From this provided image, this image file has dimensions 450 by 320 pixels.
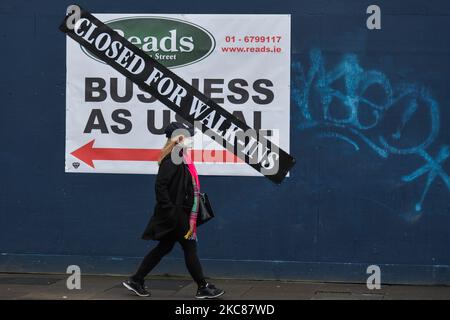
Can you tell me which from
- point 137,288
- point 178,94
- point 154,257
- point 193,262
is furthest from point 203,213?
point 178,94

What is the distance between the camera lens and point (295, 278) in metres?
10.8

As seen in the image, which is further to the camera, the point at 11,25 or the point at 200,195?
the point at 11,25

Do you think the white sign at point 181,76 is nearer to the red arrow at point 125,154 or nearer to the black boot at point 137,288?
the red arrow at point 125,154

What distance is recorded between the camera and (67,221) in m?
11.1

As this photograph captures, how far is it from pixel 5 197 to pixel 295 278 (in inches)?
153

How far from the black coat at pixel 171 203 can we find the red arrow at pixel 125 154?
1.35 m

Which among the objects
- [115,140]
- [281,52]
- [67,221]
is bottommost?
[67,221]

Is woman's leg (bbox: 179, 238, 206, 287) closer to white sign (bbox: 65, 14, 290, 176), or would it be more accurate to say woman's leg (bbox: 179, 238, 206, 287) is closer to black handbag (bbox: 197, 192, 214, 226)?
black handbag (bbox: 197, 192, 214, 226)

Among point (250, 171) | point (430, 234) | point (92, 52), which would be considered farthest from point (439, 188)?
point (92, 52)

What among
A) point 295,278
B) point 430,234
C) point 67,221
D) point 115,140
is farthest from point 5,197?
point 430,234

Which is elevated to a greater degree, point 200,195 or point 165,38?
point 165,38

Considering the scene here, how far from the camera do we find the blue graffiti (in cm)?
1055

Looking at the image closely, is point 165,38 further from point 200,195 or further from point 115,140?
point 200,195

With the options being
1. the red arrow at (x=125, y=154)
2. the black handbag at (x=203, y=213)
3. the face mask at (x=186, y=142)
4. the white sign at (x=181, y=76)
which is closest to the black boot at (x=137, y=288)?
the black handbag at (x=203, y=213)
